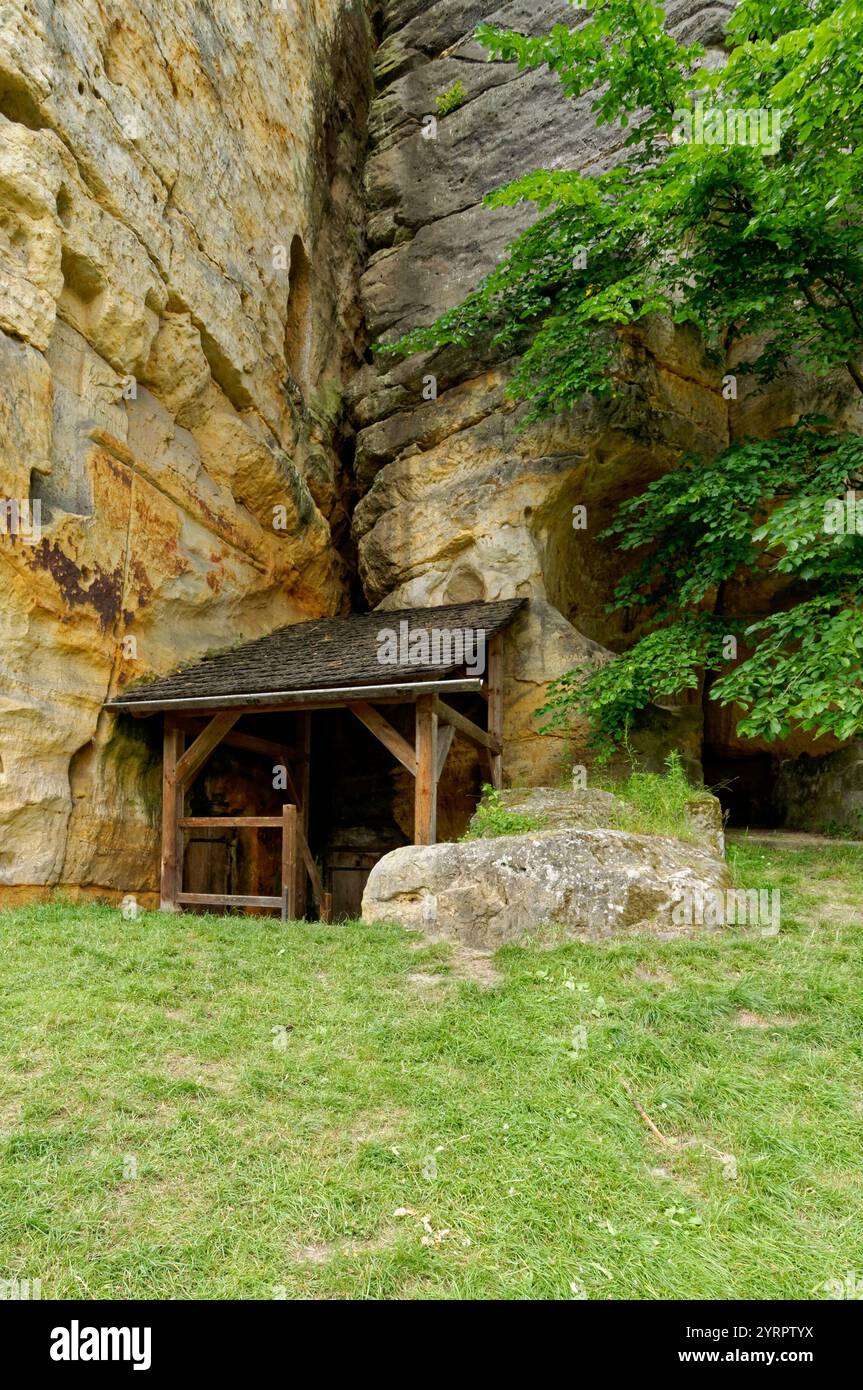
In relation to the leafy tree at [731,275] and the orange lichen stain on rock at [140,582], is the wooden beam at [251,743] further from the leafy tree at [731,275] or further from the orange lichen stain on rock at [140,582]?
the leafy tree at [731,275]

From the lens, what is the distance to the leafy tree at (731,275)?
23.5 ft

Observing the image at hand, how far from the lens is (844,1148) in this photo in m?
3.34

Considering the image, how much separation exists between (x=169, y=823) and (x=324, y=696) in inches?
104

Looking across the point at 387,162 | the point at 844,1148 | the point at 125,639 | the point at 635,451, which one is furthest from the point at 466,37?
the point at 844,1148

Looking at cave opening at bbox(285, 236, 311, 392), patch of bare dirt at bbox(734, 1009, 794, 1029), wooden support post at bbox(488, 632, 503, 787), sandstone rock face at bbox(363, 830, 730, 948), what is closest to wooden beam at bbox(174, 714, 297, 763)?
wooden support post at bbox(488, 632, 503, 787)

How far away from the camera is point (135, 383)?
9.48 metres

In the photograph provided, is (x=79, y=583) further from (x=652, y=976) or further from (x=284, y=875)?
(x=652, y=976)

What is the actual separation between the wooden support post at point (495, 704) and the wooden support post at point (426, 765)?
2.76 meters

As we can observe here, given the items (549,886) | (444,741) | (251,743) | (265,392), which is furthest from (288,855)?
(265,392)

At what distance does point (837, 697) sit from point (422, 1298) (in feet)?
19.1

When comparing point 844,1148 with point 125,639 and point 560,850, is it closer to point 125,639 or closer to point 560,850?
point 560,850

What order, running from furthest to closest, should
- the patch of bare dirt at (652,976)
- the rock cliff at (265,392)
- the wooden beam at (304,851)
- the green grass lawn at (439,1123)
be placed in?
1. the wooden beam at (304,851)
2. the rock cliff at (265,392)
3. the patch of bare dirt at (652,976)
4. the green grass lawn at (439,1123)

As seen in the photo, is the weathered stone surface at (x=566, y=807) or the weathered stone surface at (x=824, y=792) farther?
the weathered stone surface at (x=824, y=792)

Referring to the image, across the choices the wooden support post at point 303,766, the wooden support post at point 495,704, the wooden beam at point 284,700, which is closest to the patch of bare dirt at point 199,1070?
the wooden beam at point 284,700
